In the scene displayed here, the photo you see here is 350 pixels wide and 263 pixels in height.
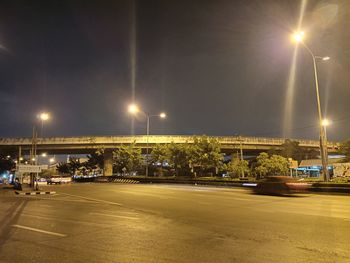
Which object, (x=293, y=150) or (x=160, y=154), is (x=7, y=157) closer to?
(x=160, y=154)

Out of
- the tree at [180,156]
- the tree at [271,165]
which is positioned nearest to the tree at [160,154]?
the tree at [180,156]

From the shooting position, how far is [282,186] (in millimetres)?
22672

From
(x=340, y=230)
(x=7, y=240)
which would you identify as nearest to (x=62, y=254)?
(x=7, y=240)

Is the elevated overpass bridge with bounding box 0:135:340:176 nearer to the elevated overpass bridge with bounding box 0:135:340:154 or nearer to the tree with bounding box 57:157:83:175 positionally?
the elevated overpass bridge with bounding box 0:135:340:154

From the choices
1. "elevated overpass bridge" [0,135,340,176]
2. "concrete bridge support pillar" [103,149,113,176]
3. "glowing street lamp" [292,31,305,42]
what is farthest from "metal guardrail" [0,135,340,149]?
"glowing street lamp" [292,31,305,42]

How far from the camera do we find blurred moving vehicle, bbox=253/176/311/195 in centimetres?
2245

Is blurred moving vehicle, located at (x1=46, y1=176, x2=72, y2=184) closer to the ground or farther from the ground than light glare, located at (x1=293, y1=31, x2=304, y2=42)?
closer to the ground

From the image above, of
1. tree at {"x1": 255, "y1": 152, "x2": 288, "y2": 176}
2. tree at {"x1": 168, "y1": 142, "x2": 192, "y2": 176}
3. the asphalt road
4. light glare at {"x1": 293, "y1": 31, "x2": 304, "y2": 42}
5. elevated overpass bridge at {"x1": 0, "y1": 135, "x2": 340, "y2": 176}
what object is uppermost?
light glare at {"x1": 293, "y1": 31, "x2": 304, "y2": 42}

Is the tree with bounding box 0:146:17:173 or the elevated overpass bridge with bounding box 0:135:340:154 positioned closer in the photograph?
the tree with bounding box 0:146:17:173

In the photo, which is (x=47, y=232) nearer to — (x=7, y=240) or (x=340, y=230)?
(x=7, y=240)

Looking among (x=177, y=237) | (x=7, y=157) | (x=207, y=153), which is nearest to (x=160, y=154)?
(x=207, y=153)

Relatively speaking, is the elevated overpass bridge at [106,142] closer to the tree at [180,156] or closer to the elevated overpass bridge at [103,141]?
the elevated overpass bridge at [103,141]

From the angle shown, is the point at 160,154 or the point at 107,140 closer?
the point at 160,154

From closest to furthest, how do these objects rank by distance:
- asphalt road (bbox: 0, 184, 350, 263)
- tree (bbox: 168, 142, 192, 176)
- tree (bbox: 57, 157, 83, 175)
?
asphalt road (bbox: 0, 184, 350, 263), tree (bbox: 168, 142, 192, 176), tree (bbox: 57, 157, 83, 175)
